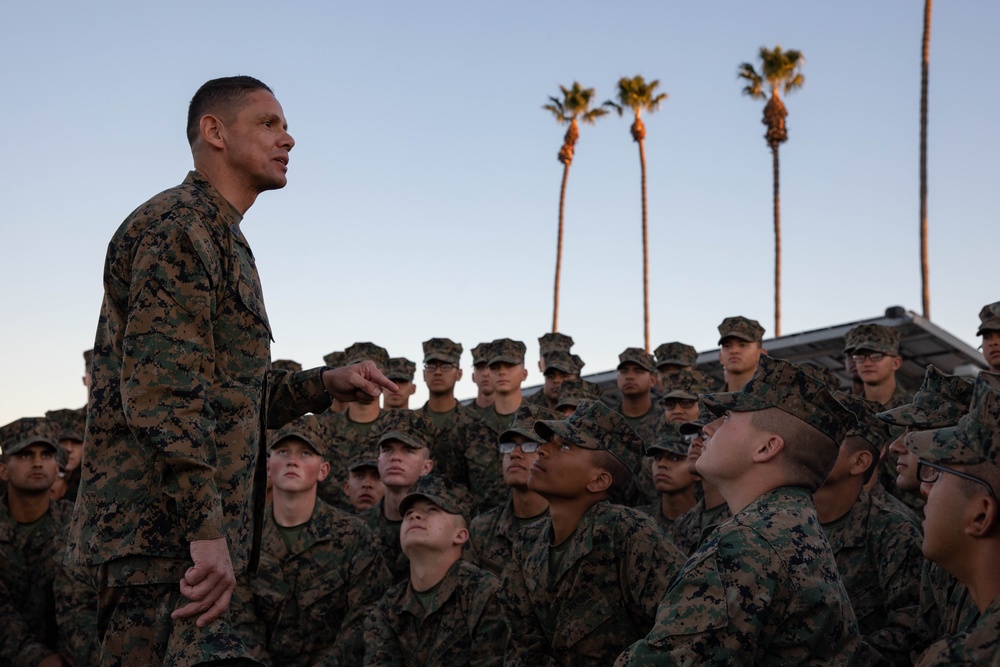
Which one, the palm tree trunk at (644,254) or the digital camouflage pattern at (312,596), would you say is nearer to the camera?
the digital camouflage pattern at (312,596)

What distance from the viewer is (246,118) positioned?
362 cm

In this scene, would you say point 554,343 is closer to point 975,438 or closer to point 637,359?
point 637,359

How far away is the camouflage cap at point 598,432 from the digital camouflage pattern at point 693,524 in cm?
132

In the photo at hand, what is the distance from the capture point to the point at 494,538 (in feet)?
27.1

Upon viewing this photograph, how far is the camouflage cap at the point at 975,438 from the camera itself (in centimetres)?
340

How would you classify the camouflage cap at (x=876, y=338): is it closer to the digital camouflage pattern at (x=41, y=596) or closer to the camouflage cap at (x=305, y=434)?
the camouflage cap at (x=305, y=434)

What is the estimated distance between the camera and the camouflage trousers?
3.02 m

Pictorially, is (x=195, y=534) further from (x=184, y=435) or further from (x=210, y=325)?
(x=210, y=325)

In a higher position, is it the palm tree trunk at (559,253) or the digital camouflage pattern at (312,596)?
the palm tree trunk at (559,253)

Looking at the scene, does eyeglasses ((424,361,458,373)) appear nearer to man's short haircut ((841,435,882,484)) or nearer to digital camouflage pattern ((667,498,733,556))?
digital camouflage pattern ((667,498,733,556))

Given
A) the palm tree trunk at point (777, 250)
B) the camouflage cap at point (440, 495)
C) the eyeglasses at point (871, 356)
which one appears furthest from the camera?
the palm tree trunk at point (777, 250)

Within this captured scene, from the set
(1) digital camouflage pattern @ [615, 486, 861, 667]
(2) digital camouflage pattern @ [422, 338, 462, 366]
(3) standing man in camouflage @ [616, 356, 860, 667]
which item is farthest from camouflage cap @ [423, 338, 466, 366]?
(1) digital camouflage pattern @ [615, 486, 861, 667]

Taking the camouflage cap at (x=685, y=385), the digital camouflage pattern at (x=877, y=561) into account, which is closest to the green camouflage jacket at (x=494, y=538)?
the camouflage cap at (x=685, y=385)

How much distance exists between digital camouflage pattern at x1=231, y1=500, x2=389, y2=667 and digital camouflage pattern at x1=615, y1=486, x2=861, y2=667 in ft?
14.3
